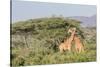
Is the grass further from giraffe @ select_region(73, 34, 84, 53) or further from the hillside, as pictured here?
the hillside

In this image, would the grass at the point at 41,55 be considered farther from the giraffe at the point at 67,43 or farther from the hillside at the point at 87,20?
the hillside at the point at 87,20

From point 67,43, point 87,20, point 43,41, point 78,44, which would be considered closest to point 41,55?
point 43,41

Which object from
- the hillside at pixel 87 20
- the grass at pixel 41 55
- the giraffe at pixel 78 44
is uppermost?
the hillside at pixel 87 20

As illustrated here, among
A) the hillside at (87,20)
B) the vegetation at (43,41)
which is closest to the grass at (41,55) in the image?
the vegetation at (43,41)

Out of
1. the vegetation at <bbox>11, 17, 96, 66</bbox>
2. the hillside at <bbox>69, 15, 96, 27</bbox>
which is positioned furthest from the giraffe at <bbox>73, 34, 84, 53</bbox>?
the hillside at <bbox>69, 15, 96, 27</bbox>

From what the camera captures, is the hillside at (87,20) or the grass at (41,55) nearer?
the grass at (41,55)

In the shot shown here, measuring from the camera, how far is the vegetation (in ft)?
5.60

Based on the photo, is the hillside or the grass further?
the hillside

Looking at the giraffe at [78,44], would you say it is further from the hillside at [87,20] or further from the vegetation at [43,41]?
the hillside at [87,20]

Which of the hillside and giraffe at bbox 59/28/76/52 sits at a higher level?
the hillside

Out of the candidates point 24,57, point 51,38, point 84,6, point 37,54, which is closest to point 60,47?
point 51,38

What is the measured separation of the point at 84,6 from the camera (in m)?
1.94

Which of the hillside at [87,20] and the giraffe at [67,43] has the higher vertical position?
the hillside at [87,20]

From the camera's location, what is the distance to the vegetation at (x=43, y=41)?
1.71 metres
